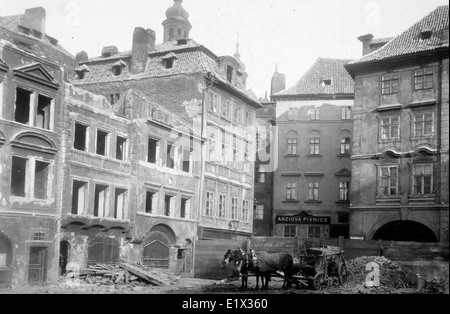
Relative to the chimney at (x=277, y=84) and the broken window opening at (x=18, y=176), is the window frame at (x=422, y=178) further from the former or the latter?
the chimney at (x=277, y=84)

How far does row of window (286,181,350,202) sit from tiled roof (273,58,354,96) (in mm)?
7392

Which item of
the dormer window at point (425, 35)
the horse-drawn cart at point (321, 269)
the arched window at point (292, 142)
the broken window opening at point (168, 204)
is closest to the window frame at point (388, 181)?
the dormer window at point (425, 35)

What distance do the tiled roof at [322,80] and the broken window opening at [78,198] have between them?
77.7 feet

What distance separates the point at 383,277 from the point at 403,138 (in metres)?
10.1

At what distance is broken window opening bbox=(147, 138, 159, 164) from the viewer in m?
30.3

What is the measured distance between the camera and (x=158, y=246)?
98.9 ft

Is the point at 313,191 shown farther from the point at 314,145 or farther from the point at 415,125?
the point at 415,125

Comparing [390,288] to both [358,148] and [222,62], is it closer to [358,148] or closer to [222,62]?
[358,148]

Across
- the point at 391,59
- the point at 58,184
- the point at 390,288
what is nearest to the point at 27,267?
the point at 58,184

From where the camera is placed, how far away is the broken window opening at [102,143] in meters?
26.8

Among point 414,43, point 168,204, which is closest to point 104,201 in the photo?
point 168,204

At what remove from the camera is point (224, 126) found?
1453 inches

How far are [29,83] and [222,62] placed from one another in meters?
16.8

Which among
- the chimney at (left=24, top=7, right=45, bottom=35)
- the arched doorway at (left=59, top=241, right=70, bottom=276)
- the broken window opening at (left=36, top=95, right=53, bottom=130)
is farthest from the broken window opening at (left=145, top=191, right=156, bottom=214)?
the chimney at (left=24, top=7, right=45, bottom=35)
